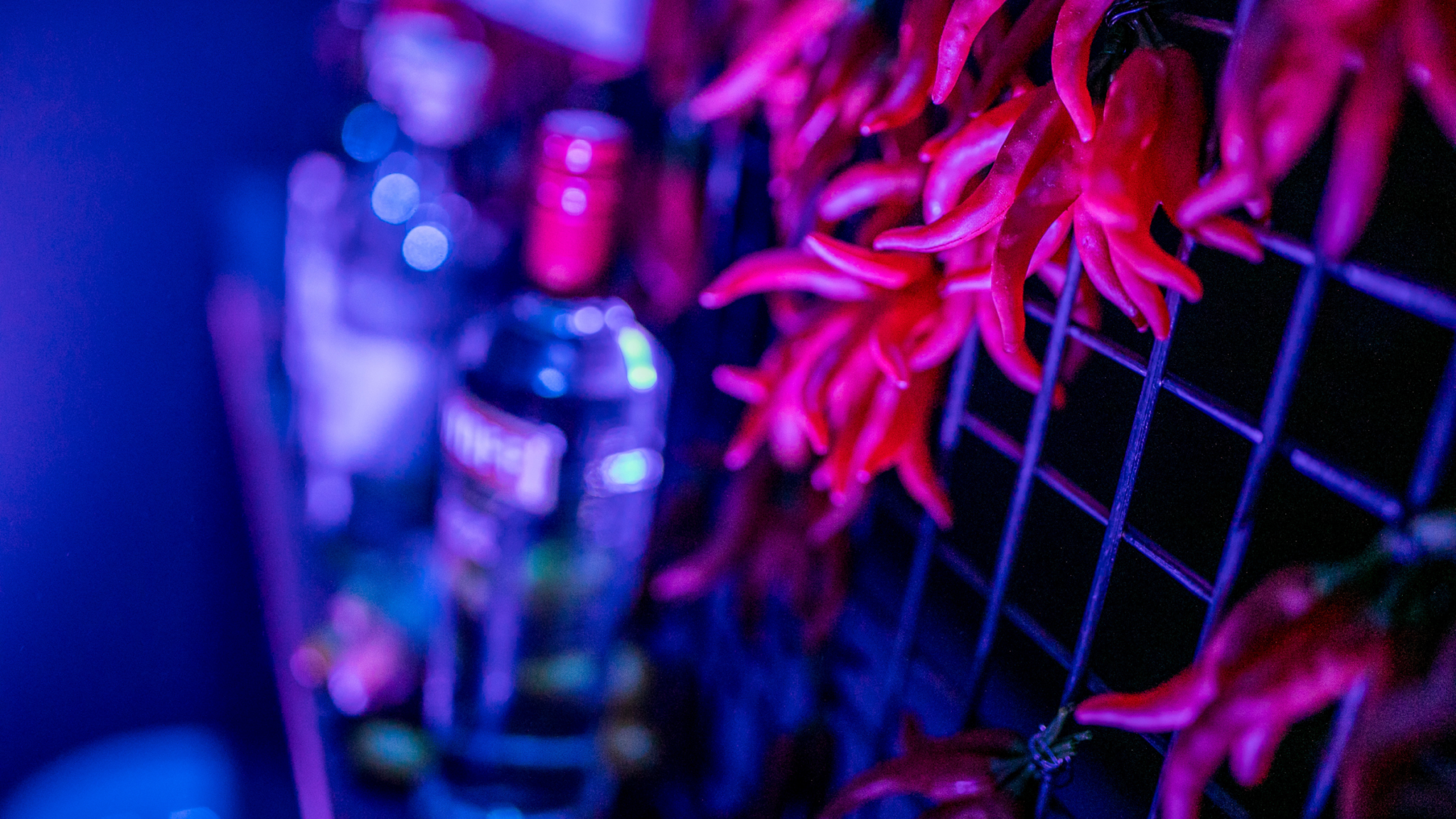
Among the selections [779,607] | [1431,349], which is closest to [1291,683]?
[1431,349]

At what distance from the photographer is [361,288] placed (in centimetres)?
120

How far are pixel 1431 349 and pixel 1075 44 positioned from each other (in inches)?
8.6

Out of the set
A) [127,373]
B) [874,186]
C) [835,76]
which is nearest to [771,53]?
[835,76]

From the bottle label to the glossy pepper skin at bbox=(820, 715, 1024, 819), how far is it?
41 centimetres

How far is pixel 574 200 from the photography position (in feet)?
2.61

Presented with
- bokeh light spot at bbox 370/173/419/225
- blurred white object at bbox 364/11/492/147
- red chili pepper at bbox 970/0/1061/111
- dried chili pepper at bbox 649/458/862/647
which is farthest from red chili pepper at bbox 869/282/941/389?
bokeh light spot at bbox 370/173/419/225

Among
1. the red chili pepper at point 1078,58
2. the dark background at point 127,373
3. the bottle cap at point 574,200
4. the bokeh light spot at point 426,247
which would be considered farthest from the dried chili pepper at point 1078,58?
the dark background at point 127,373

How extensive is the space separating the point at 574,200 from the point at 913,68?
1.15 feet

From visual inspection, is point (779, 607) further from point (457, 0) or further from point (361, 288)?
point (457, 0)

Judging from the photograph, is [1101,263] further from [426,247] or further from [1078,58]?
[426,247]

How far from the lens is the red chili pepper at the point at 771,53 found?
65 cm

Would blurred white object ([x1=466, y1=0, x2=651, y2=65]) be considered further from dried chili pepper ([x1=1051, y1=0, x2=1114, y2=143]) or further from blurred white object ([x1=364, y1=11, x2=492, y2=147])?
dried chili pepper ([x1=1051, y1=0, x2=1114, y2=143])

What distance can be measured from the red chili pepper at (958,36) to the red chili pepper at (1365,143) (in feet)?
0.60

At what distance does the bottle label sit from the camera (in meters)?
0.84
